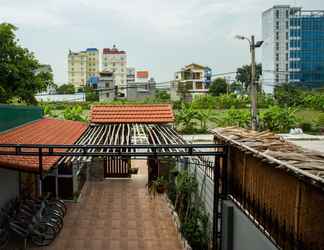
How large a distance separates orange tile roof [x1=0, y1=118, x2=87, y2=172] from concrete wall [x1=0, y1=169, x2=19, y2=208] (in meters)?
0.91

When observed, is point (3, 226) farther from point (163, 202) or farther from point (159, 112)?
point (159, 112)

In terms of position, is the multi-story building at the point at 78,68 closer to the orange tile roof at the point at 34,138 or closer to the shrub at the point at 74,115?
the shrub at the point at 74,115

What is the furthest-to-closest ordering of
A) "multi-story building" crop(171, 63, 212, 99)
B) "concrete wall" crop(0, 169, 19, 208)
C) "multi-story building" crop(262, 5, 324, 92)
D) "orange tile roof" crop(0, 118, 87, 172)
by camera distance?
"multi-story building" crop(171, 63, 212, 99) < "multi-story building" crop(262, 5, 324, 92) < "concrete wall" crop(0, 169, 19, 208) < "orange tile roof" crop(0, 118, 87, 172)

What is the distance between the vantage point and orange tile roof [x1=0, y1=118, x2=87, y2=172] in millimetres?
7446

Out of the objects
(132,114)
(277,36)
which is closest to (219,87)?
(277,36)

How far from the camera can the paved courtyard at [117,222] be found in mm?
9672

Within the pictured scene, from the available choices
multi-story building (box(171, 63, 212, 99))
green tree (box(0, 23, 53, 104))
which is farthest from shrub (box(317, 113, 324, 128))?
multi-story building (box(171, 63, 212, 99))

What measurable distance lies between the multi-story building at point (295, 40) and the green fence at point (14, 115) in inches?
2460

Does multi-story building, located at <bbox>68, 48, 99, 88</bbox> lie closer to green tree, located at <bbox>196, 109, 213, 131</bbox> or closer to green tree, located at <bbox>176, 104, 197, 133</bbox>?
green tree, located at <bbox>196, 109, 213, 131</bbox>

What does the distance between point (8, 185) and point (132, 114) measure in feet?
22.8

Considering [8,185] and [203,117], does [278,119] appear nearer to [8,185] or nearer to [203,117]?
[203,117]

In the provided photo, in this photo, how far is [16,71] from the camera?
51.4 feet

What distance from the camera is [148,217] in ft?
38.2

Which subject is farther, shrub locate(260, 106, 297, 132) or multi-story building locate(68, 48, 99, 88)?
multi-story building locate(68, 48, 99, 88)
